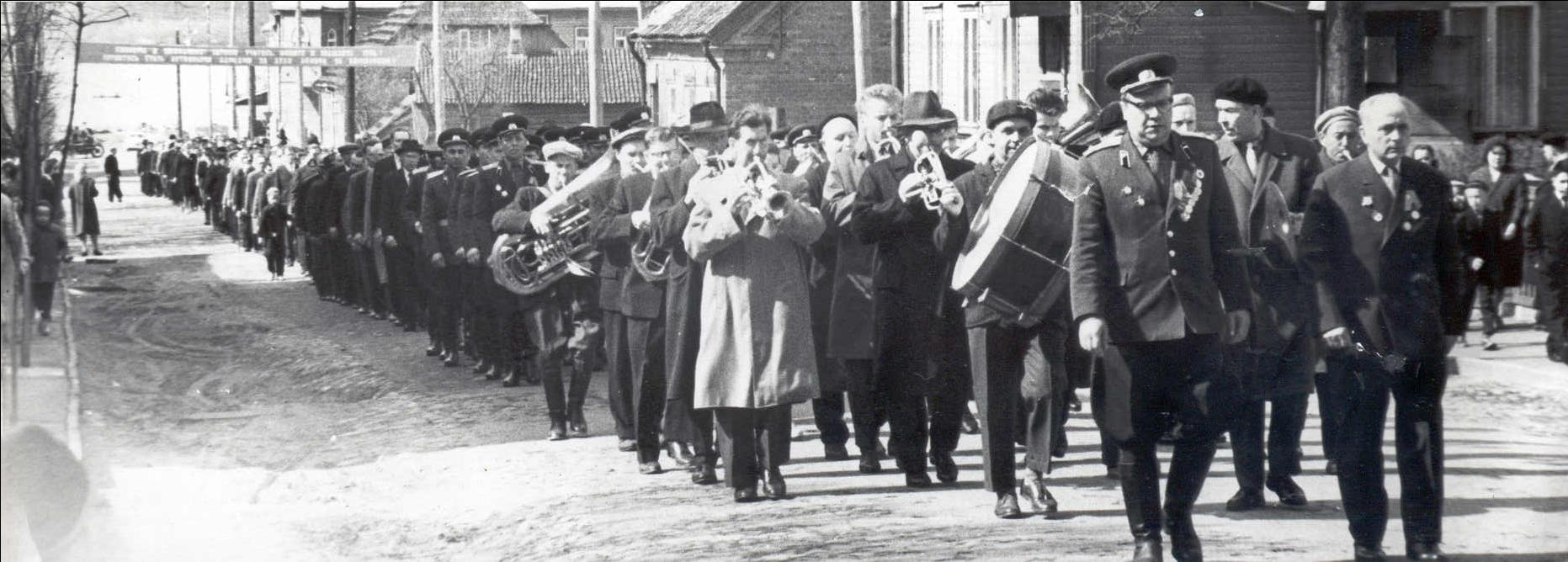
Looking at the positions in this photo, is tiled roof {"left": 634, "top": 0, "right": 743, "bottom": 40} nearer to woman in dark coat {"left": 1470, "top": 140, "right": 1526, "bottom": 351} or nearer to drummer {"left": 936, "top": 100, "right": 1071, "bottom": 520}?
woman in dark coat {"left": 1470, "top": 140, "right": 1526, "bottom": 351}

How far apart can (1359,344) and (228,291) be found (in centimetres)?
2162

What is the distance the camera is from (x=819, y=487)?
10.0 metres

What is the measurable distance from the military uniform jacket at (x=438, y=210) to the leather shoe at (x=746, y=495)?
682 cm

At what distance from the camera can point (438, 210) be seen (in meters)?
16.1

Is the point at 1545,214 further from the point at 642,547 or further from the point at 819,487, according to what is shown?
the point at 642,547

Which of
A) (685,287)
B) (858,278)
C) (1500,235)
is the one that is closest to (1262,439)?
(858,278)

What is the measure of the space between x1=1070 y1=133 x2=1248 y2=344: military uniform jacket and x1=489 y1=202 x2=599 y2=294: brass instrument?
4.43m

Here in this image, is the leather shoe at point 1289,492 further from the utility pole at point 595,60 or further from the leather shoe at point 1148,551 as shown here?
the utility pole at point 595,60

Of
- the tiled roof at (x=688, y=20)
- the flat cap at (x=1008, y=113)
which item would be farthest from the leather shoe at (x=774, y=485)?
the tiled roof at (x=688, y=20)

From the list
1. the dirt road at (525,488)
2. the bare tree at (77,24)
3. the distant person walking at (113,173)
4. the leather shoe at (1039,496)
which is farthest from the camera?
the distant person walking at (113,173)

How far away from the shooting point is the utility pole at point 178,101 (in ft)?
242

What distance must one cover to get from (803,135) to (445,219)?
13.4 ft

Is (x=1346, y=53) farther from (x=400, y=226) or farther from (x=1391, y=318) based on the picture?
(x=1391, y=318)

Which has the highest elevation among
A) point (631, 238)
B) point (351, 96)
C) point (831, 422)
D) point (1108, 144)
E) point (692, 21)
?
point (692, 21)
